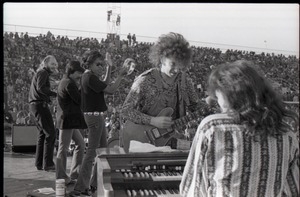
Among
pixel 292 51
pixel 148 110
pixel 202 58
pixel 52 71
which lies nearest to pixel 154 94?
pixel 148 110

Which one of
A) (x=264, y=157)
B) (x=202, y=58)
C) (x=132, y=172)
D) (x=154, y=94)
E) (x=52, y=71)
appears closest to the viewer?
(x=264, y=157)

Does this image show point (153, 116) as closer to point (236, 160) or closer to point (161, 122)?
point (161, 122)

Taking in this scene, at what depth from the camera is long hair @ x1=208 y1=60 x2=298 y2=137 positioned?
1679 mm

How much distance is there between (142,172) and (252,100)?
81 cm

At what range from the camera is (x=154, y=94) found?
11.2 feet

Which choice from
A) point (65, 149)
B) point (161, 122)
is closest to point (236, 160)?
point (161, 122)

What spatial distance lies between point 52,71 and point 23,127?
1.77 metres

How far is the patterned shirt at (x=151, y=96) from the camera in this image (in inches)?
131

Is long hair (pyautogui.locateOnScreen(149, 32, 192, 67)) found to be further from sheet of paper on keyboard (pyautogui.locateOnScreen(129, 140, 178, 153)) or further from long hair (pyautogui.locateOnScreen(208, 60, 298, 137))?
long hair (pyautogui.locateOnScreen(208, 60, 298, 137))

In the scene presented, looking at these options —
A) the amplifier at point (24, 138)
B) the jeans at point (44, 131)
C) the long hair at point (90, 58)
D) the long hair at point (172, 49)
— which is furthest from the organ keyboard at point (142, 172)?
the amplifier at point (24, 138)

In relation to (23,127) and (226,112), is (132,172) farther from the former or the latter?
(23,127)

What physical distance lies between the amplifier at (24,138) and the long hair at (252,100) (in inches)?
206

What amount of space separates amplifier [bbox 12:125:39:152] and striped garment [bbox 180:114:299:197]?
516 cm

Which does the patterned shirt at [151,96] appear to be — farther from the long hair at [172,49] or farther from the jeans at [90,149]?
the jeans at [90,149]
